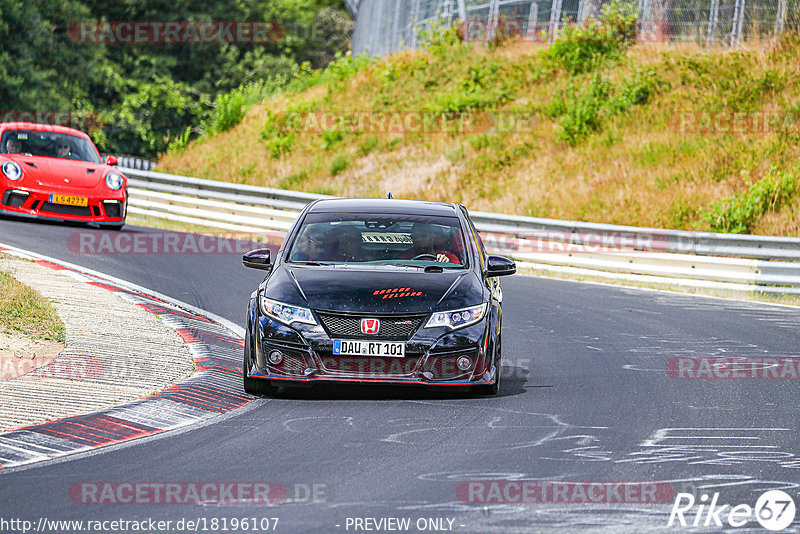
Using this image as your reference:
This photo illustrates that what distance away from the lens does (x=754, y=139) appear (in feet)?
84.4

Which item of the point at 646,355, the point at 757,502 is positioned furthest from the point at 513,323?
the point at 757,502

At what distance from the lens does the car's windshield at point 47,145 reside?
19.5 meters

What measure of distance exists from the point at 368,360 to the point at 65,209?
1186 cm

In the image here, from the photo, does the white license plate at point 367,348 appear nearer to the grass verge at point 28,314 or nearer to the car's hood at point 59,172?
the grass verge at point 28,314

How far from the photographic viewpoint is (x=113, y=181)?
63.3 feet

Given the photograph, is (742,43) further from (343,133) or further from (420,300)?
(420,300)

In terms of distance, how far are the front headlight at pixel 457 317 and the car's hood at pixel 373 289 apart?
50mm

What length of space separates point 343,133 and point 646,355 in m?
22.9

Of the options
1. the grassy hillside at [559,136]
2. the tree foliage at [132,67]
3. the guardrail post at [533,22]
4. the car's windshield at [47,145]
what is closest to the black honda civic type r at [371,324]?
the car's windshield at [47,145]

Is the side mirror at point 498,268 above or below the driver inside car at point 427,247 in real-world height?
below

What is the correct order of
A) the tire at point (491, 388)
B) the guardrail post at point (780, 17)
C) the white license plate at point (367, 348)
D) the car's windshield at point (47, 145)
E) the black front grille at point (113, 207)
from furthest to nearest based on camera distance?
→ the guardrail post at point (780, 17) < the car's windshield at point (47, 145) < the black front grille at point (113, 207) < the tire at point (491, 388) < the white license plate at point (367, 348)

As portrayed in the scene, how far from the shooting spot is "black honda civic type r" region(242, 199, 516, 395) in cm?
838

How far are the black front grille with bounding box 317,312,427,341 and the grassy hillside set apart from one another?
592 inches

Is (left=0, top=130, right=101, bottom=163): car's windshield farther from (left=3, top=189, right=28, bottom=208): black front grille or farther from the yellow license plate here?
the yellow license plate
